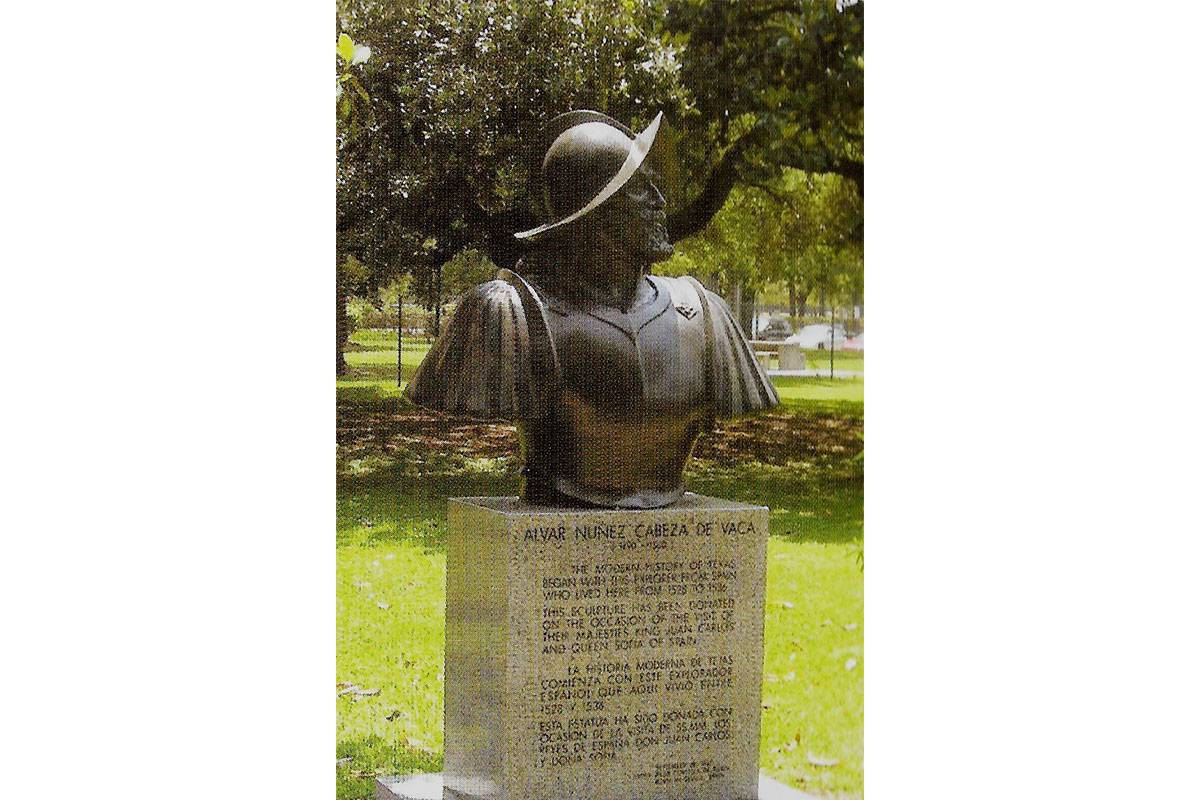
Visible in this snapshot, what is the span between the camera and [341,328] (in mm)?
6691

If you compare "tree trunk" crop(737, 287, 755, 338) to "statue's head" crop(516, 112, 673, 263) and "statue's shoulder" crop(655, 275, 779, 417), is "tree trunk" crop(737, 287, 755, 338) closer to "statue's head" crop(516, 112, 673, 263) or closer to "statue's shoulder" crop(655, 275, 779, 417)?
"statue's shoulder" crop(655, 275, 779, 417)

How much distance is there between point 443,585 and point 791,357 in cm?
159

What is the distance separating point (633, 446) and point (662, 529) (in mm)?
285

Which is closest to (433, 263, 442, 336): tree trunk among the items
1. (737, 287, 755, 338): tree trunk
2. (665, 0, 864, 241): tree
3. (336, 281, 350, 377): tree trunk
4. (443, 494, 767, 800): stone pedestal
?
(336, 281, 350, 377): tree trunk

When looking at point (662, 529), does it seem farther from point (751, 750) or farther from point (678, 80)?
point (678, 80)

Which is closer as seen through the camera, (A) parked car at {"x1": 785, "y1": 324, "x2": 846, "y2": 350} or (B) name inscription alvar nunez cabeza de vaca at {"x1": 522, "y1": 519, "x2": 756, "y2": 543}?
(B) name inscription alvar nunez cabeza de vaca at {"x1": 522, "y1": 519, "x2": 756, "y2": 543}

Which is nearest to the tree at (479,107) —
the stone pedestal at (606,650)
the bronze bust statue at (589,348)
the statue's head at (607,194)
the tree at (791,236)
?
the tree at (791,236)

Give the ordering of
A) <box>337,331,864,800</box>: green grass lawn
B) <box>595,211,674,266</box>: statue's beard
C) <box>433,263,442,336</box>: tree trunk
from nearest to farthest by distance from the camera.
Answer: <box>595,211,674,266</box>: statue's beard, <box>433,263,442,336</box>: tree trunk, <box>337,331,864,800</box>: green grass lawn

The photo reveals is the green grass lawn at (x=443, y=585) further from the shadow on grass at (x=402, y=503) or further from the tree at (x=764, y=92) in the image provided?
the tree at (x=764, y=92)

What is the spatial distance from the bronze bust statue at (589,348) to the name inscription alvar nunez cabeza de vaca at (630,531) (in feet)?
0.29

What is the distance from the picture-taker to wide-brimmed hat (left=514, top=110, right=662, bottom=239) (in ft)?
19.9

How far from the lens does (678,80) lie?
22.9 feet

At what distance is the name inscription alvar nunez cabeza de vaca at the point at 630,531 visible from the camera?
5.89m

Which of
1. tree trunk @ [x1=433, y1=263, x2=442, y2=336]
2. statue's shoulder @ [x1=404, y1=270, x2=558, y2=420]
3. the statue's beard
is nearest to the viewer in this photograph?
statue's shoulder @ [x1=404, y1=270, x2=558, y2=420]
